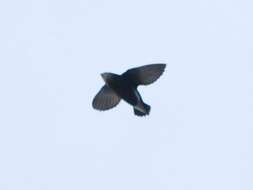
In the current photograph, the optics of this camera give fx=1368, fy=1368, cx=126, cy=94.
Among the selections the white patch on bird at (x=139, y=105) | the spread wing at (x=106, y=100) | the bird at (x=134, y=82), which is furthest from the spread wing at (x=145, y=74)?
the spread wing at (x=106, y=100)

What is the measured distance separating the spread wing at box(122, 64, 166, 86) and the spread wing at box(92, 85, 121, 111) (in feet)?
1.34

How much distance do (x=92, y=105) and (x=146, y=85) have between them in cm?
91

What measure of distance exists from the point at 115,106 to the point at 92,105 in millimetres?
342

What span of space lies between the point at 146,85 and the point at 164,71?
401mm

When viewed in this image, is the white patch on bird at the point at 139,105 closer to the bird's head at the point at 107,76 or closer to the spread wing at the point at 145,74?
the spread wing at the point at 145,74

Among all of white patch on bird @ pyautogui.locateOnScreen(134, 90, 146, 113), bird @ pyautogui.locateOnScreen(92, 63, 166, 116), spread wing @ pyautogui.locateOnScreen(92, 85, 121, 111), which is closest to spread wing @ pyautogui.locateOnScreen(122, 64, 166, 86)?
bird @ pyautogui.locateOnScreen(92, 63, 166, 116)

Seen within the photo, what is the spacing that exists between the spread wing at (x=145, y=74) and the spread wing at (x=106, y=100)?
0.41 m

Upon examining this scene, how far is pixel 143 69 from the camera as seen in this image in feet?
65.3

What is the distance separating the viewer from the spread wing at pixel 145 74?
1984cm

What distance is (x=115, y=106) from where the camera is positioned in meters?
20.3

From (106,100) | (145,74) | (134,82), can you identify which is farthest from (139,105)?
(106,100)

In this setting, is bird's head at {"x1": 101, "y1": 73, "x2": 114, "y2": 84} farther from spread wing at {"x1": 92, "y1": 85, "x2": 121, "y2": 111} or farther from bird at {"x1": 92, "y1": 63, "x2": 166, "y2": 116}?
spread wing at {"x1": 92, "y1": 85, "x2": 121, "y2": 111}

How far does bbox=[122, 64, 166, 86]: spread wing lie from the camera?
19844 millimetres

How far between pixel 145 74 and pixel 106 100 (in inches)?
31.4
